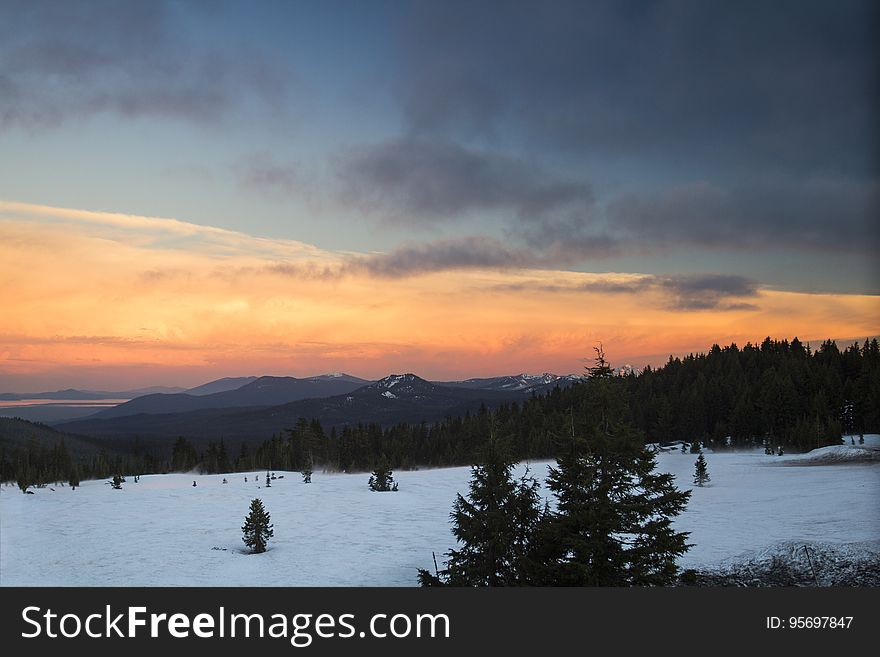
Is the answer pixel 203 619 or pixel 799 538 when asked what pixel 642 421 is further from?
pixel 203 619

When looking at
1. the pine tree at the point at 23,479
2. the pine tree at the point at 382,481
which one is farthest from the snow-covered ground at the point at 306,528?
the pine tree at the point at 382,481

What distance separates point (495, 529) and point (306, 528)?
1587 centimetres

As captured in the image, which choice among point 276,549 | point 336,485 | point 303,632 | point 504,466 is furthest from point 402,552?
point 336,485

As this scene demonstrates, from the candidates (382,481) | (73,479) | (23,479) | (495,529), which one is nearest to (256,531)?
(23,479)

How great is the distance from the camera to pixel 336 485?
154 feet

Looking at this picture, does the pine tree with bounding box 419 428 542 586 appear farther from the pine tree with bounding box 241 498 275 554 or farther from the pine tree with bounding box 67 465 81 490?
the pine tree with bounding box 67 465 81 490

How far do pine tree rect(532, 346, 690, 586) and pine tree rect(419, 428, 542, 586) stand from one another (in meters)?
0.77

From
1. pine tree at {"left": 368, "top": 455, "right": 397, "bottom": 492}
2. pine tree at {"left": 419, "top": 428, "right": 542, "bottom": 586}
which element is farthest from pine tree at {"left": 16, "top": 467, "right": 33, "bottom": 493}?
pine tree at {"left": 368, "top": 455, "right": 397, "bottom": 492}

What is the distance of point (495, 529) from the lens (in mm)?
14562

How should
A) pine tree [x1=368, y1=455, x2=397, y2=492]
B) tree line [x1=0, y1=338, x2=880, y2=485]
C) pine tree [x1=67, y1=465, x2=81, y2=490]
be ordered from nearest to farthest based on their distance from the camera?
pine tree [x1=67, y1=465, x2=81, y2=490], pine tree [x1=368, y1=455, x2=397, y2=492], tree line [x1=0, y1=338, x2=880, y2=485]

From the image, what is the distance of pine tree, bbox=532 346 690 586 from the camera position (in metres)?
13.0

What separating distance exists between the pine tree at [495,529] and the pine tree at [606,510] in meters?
0.77

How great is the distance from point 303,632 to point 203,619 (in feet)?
5.89

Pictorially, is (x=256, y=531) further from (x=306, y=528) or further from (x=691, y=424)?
(x=691, y=424)
